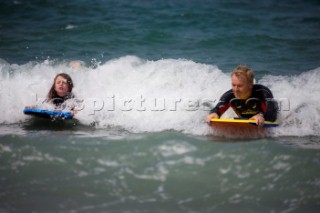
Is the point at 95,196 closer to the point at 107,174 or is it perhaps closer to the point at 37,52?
the point at 107,174

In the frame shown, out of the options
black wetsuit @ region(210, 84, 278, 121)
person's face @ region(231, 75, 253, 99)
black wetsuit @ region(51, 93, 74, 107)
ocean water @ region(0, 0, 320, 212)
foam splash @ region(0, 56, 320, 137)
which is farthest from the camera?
black wetsuit @ region(51, 93, 74, 107)

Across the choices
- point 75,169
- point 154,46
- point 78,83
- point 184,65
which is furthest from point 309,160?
point 154,46

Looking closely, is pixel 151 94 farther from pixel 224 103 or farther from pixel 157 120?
pixel 224 103

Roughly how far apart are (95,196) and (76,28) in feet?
32.2

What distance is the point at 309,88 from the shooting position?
26.0 ft

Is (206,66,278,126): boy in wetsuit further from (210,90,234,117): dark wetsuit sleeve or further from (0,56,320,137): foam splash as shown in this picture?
(0,56,320,137): foam splash

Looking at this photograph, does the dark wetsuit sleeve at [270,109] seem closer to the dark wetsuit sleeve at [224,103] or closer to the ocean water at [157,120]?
the ocean water at [157,120]

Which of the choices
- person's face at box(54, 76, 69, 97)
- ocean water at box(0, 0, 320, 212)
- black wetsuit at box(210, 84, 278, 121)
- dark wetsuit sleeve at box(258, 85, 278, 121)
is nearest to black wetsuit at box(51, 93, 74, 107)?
person's face at box(54, 76, 69, 97)

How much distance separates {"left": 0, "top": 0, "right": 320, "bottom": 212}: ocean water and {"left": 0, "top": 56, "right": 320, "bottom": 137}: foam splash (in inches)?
1.1

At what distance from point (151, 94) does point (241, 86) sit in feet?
7.44

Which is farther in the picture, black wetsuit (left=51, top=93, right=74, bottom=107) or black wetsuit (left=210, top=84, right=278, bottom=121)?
black wetsuit (left=51, top=93, right=74, bottom=107)

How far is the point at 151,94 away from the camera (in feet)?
25.3

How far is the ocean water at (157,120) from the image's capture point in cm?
459

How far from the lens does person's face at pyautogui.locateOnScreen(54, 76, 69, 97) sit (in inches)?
283
